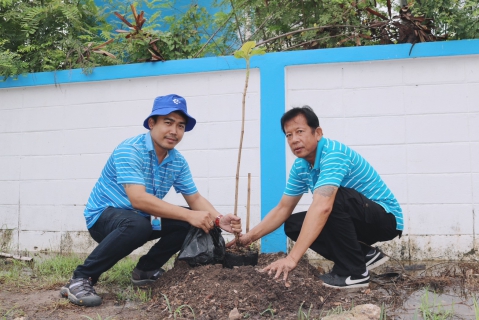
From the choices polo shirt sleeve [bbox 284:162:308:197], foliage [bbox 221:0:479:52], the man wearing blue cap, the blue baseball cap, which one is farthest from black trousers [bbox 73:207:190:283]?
foliage [bbox 221:0:479:52]

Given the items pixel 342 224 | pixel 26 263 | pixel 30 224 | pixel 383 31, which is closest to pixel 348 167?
pixel 342 224

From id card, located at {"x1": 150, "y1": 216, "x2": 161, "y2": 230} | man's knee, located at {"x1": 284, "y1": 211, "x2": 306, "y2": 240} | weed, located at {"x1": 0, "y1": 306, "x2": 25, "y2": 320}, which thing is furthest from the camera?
man's knee, located at {"x1": 284, "y1": 211, "x2": 306, "y2": 240}

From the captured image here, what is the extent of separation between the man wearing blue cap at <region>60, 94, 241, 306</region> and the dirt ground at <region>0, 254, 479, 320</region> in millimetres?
193

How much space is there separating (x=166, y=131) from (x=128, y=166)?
34cm

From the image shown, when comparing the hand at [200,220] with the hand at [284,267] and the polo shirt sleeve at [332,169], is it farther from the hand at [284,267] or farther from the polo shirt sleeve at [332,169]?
the polo shirt sleeve at [332,169]

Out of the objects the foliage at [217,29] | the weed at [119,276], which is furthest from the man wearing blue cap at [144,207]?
the foliage at [217,29]

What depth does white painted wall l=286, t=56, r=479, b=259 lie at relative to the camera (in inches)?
175

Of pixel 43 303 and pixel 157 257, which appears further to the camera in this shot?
pixel 157 257

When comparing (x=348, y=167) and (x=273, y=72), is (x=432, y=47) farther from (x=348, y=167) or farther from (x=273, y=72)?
(x=348, y=167)

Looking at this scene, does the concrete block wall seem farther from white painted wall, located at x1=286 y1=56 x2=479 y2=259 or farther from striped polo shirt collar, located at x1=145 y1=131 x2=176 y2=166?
striped polo shirt collar, located at x1=145 y1=131 x2=176 y2=166

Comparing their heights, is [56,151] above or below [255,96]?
below

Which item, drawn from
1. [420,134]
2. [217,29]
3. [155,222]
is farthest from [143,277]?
[217,29]

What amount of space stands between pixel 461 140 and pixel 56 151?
3.80 m

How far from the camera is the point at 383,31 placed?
194 inches
